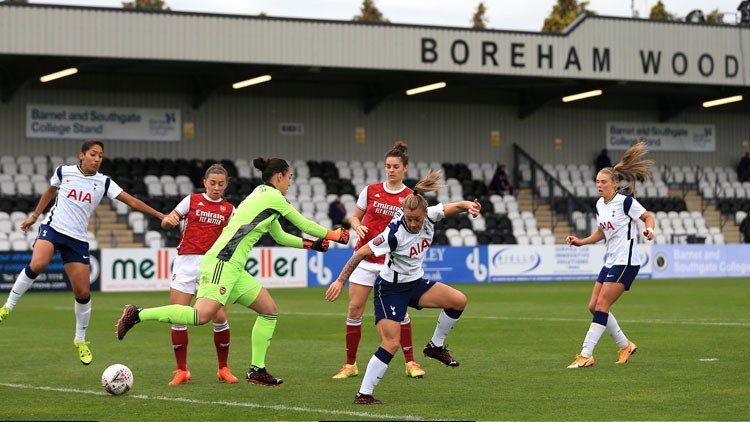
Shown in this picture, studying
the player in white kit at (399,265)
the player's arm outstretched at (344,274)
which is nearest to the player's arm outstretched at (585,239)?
the player in white kit at (399,265)

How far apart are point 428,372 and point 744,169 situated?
37.9 m

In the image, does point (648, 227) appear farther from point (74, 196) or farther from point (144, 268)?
point (144, 268)

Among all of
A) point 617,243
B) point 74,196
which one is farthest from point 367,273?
point 74,196

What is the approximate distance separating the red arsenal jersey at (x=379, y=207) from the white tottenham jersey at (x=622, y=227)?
234 cm

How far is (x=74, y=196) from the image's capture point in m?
12.5

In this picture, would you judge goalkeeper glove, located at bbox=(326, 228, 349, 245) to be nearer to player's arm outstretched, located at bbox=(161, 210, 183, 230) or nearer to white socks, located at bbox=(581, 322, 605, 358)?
player's arm outstretched, located at bbox=(161, 210, 183, 230)

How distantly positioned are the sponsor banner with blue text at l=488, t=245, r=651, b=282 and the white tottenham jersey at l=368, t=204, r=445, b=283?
78.1 ft

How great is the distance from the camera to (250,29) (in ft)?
114

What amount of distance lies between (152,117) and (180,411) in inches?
1218

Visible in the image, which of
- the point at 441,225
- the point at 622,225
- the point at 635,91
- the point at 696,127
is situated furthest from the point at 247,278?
the point at 696,127

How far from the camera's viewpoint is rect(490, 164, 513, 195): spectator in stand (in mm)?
41594

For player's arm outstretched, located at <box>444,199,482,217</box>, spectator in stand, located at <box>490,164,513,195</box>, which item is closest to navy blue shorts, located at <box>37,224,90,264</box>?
player's arm outstretched, located at <box>444,199,482,217</box>

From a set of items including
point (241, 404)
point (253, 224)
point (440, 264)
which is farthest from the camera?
point (440, 264)

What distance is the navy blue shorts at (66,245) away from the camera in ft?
40.9
